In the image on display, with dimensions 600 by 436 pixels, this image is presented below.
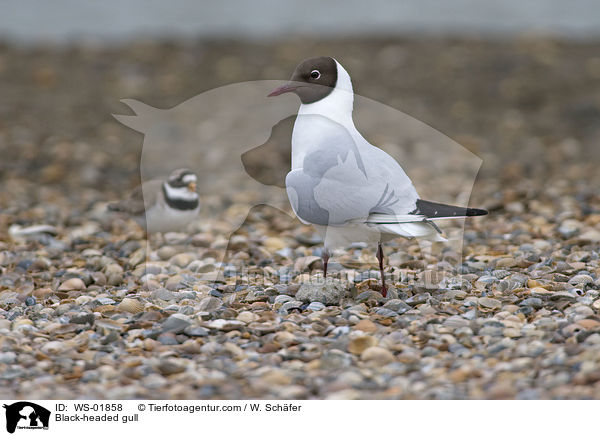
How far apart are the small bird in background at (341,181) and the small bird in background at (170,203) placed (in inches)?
61.2

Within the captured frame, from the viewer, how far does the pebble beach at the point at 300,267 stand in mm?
3535

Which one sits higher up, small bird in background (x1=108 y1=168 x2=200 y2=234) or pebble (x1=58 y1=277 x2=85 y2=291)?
small bird in background (x1=108 y1=168 x2=200 y2=234)

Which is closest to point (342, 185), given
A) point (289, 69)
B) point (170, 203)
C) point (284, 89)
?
point (284, 89)

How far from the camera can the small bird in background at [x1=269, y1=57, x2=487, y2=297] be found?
4.02 m

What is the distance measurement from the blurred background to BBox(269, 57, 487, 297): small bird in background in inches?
105

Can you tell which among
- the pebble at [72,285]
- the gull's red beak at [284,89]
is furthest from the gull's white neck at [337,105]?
the pebble at [72,285]

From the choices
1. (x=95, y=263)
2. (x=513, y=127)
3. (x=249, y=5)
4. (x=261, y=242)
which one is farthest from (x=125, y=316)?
(x=249, y=5)

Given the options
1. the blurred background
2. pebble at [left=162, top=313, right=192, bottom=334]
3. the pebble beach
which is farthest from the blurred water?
pebble at [left=162, top=313, right=192, bottom=334]

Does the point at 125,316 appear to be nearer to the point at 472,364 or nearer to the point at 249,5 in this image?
the point at 472,364

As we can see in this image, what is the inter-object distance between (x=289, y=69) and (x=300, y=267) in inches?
172

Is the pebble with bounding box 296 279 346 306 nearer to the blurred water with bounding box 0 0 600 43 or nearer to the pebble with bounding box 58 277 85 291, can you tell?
the pebble with bounding box 58 277 85 291

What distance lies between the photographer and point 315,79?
434 cm

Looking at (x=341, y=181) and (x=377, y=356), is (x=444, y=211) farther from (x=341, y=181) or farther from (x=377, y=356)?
(x=377, y=356)
